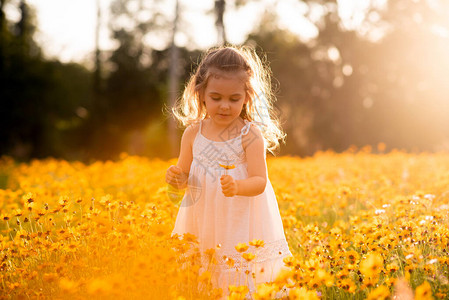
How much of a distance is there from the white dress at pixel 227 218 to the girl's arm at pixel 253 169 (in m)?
0.04

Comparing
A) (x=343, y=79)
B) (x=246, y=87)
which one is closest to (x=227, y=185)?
(x=246, y=87)

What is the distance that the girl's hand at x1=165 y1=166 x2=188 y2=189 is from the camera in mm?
2582

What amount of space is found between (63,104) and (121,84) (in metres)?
2.30

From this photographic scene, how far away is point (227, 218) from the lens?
2602 mm

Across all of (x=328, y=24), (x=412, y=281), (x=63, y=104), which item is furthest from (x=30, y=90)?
(x=412, y=281)

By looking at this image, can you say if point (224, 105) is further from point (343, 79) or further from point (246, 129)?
point (343, 79)

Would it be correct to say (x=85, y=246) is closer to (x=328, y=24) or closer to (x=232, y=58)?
(x=232, y=58)

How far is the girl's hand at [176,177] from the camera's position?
2.58 metres

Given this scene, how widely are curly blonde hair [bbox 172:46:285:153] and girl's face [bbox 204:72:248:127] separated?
7 centimetres

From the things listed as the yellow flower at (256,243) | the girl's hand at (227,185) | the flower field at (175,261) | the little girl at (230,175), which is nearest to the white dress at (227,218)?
the little girl at (230,175)

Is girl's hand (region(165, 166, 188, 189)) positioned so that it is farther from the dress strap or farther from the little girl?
the dress strap

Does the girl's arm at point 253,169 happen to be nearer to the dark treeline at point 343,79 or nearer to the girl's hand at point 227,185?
the girl's hand at point 227,185

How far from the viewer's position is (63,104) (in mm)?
16203

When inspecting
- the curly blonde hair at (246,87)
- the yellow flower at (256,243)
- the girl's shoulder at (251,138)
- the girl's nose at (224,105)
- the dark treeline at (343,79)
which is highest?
the dark treeline at (343,79)
